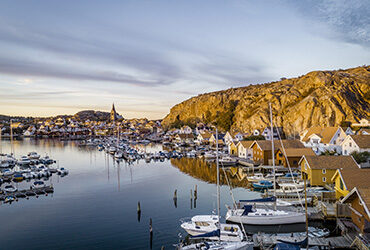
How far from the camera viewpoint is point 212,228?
2512 centimetres

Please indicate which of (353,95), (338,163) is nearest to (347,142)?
(338,163)

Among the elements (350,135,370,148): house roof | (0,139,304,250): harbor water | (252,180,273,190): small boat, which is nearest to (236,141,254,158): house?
(0,139,304,250): harbor water

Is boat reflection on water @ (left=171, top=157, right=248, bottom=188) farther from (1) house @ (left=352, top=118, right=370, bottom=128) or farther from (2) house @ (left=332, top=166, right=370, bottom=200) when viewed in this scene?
(1) house @ (left=352, top=118, right=370, bottom=128)

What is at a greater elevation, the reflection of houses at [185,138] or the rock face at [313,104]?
the rock face at [313,104]

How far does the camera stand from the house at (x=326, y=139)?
2679 inches

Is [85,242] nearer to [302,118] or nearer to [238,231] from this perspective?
[238,231]

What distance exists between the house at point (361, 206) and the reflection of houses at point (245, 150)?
49.0 m

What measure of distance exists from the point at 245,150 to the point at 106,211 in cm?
4650

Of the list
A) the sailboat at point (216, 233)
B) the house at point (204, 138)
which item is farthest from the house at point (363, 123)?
the sailboat at point (216, 233)

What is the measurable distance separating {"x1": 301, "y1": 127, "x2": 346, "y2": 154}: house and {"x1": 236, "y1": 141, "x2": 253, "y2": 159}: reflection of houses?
14.9m

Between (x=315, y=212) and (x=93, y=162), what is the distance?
61.9 m

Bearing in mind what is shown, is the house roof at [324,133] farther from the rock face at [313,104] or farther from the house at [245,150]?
the rock face at [313,104]

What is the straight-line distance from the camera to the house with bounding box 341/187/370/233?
2056 centimetres

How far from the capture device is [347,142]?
60.1 meters
